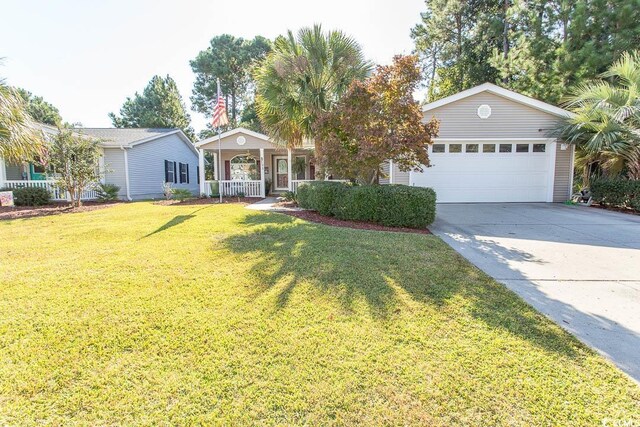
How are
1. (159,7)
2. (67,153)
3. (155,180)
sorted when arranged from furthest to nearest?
(155,180)
(67,153)
(159,7)

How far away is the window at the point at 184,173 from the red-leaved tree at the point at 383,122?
16662 mm

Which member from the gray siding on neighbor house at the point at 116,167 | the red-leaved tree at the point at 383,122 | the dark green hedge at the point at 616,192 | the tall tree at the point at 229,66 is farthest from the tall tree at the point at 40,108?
the dark green hedge at the point at 616,192

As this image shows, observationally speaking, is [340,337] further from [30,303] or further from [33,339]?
[30,303]

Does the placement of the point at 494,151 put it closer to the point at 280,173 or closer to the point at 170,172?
the point at 280,173

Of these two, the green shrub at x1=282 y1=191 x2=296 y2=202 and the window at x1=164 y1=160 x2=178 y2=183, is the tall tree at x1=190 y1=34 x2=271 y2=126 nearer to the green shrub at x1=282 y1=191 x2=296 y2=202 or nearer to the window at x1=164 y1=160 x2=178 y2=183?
the window at x1=164 y1=160 x2=178 y2=183

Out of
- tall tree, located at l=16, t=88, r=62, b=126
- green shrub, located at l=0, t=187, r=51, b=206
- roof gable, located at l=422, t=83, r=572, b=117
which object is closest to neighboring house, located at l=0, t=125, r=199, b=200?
green shrub, located at l=0, t=187, r=51, b=206

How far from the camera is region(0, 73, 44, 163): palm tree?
7004 mm

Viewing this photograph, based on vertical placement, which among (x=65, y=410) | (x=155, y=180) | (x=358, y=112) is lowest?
(x=65, y=410)

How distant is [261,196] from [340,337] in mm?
13024

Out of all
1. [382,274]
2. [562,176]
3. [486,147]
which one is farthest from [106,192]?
[562,176]

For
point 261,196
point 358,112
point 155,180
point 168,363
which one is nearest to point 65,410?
point 168,363

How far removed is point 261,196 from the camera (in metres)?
15.3

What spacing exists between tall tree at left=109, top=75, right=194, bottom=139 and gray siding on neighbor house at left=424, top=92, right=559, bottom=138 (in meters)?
29.3

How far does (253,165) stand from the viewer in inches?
811
